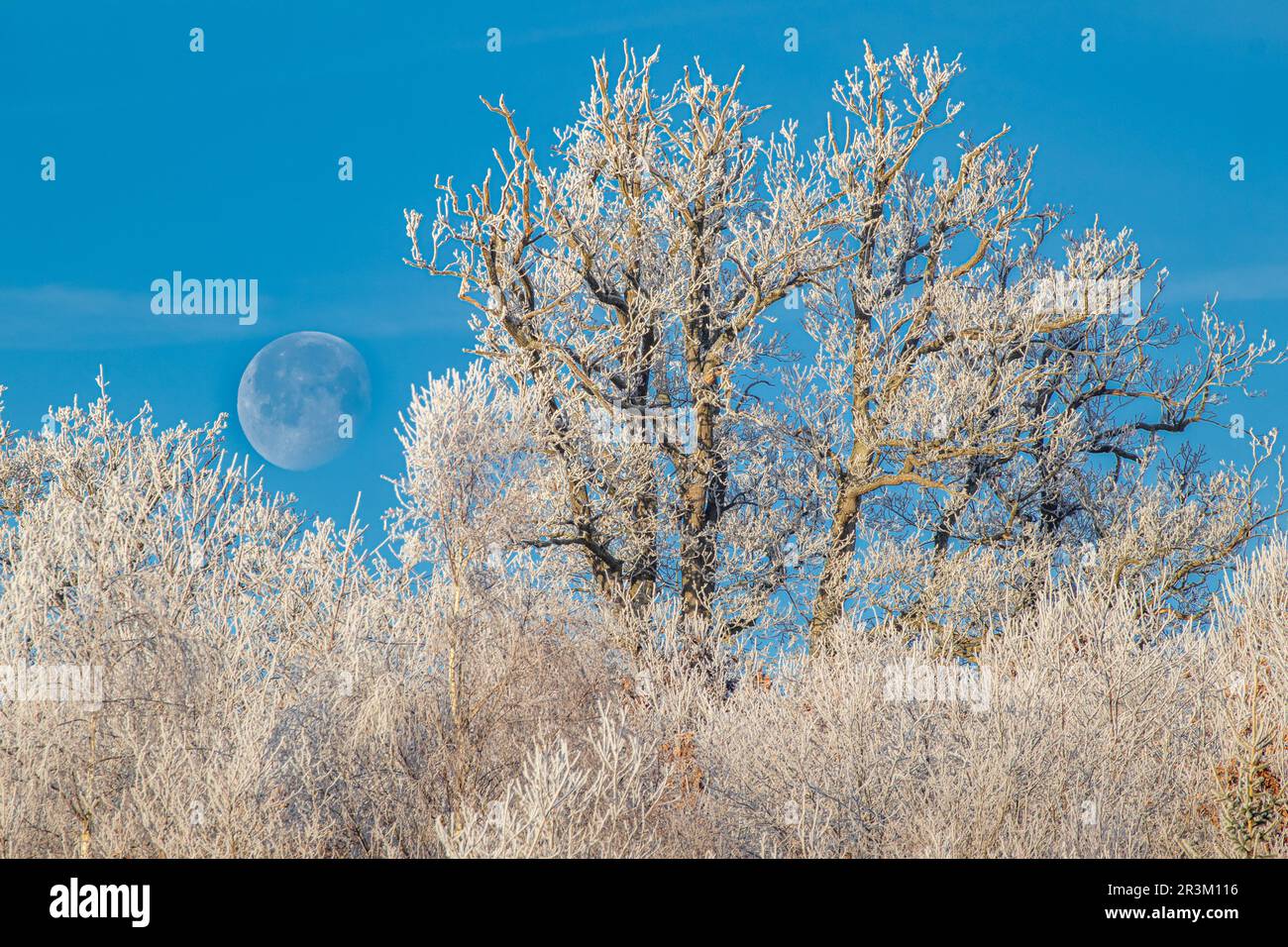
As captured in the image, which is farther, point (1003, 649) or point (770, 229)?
point (770, 229)

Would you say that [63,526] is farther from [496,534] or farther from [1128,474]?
[1128,474]

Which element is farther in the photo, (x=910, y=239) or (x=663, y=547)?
(x=910, y=239)

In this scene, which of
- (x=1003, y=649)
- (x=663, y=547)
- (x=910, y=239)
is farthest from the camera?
(x=910, y=239)

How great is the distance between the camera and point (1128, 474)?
1953 centimetres

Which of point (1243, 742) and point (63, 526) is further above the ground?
point (63, 526)

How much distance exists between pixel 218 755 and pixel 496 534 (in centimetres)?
260

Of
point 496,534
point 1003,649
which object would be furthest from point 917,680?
point 496,534

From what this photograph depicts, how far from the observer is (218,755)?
7.90m

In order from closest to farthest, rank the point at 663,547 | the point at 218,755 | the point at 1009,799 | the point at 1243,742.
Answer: the point at 218,755, the point at 1243,742, the point at 1009,799, the point at 663,547

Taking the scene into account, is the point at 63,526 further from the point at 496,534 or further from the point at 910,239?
the point at 910,239
